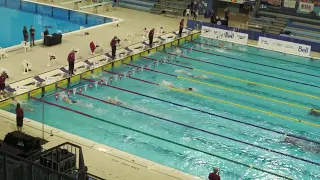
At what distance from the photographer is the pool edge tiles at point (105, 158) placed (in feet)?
43.6

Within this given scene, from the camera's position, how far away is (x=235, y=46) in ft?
93.7

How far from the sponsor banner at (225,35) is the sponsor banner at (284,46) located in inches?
37.9

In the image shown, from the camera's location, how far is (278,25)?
3191 cm

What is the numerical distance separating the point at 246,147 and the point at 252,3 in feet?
63.4

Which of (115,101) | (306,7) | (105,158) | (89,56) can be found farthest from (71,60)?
(306,7)

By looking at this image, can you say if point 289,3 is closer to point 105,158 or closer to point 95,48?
point 95,48

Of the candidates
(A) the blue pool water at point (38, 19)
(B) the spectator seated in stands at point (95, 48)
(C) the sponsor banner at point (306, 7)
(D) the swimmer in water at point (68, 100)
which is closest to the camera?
(D) the swimmer in water at point (68, 100)

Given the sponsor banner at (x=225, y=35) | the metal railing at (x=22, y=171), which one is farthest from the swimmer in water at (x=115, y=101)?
the sponsor banner at (x=225, y=35)

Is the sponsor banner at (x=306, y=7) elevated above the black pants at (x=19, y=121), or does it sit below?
above

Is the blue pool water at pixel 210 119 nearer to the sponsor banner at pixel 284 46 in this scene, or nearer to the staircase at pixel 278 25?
the sponsor banner at pixel 284 46

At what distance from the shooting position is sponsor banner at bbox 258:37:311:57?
1088 inches

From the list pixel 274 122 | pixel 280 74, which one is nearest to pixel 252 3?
pixel 280 74

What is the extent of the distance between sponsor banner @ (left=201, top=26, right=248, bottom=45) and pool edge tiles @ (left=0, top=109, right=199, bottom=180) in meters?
15.9

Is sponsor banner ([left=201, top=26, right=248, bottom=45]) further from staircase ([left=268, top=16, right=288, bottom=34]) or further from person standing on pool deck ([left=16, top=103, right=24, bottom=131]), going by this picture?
person standing on pool deck ([left=16, top=103, right=24, bottom=131])
